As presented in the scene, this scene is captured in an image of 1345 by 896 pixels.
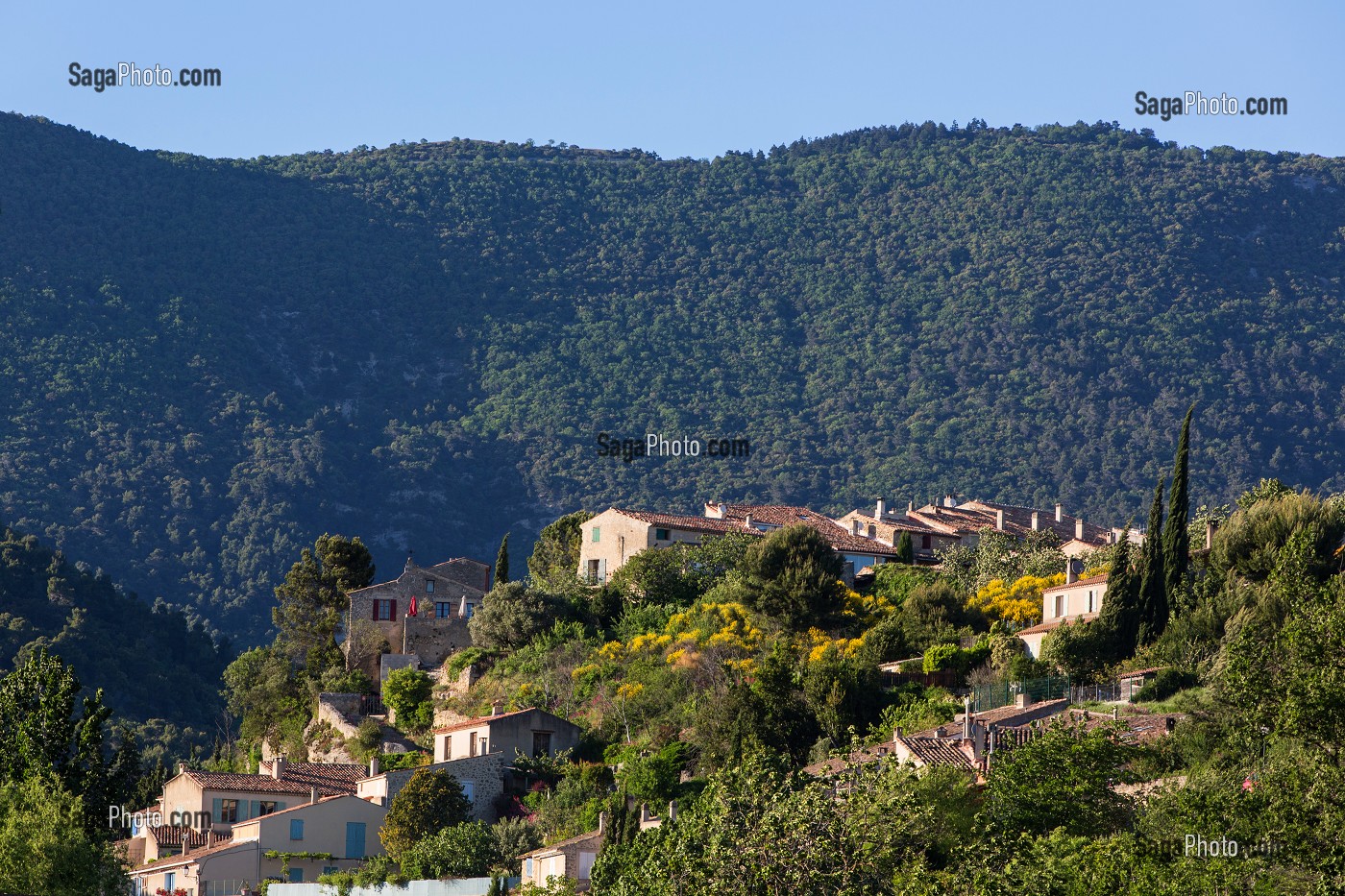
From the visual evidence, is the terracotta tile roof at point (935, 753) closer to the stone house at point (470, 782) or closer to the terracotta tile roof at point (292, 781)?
the stone house at point (470, 782)

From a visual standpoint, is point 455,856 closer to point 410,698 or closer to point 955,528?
point 410,698

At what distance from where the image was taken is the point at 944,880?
1586 inches

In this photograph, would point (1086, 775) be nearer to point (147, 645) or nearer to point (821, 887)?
point (821, 887)

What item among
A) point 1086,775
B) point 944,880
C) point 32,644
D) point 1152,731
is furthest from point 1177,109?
point 32,644

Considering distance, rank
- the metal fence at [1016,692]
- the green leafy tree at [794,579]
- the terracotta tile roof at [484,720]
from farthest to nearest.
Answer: the green leafy tree at [794,579] → the terracotta tile roof at [484,720] → the metal fence at [1016,692]

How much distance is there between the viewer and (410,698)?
78.2 m

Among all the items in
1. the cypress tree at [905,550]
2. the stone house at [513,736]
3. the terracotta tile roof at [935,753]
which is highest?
the cypress tree at [905,550]

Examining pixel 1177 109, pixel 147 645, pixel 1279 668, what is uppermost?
pixel 1177 109

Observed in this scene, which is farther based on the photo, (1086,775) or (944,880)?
(1086,775)

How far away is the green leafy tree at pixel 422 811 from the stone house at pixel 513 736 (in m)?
3.66

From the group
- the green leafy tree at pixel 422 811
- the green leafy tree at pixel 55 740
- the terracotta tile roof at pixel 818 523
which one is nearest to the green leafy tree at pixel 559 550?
the terracotta tile roof at pixel 818 523

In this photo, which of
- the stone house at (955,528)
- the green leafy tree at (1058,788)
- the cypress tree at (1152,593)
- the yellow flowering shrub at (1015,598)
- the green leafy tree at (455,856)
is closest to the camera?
the green leafy tree at (1058,788)

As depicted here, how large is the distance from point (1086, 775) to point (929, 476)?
133m

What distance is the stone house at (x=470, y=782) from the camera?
66.0m
